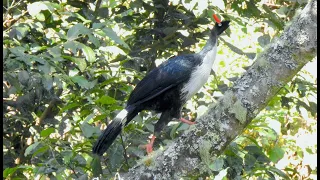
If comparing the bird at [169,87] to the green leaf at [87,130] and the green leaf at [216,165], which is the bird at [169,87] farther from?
the green leaf at [216,165]

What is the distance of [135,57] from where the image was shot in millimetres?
4051

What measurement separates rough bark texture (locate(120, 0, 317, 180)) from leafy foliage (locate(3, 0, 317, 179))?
0.72 ft

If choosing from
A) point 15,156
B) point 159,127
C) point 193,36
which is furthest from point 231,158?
point 15,156

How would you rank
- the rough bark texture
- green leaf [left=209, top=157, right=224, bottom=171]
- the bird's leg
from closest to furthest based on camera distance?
the rough bark texture → green leaf [left=209, top=157, right=224, bottom=171] → the bird's leg

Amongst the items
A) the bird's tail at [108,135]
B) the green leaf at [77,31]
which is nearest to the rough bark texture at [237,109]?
the bird's tail at [108,135]

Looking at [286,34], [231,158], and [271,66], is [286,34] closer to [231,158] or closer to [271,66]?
[271,66]

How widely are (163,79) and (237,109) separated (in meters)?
1.14

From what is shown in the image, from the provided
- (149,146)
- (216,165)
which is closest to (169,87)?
(149,146)

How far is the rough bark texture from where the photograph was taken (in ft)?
8.63

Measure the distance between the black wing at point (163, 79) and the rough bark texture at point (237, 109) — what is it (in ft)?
3.25

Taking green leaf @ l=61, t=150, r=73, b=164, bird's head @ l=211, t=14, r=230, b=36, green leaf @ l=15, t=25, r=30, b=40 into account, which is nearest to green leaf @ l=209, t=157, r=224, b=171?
green leaf @ l=61, t=150, r=73, b=164

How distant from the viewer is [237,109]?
2.63m

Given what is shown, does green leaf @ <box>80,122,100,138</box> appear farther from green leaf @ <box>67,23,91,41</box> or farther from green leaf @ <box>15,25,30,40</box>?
green leaf @ <box>15,25,30,40</box>

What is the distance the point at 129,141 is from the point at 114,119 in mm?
280
